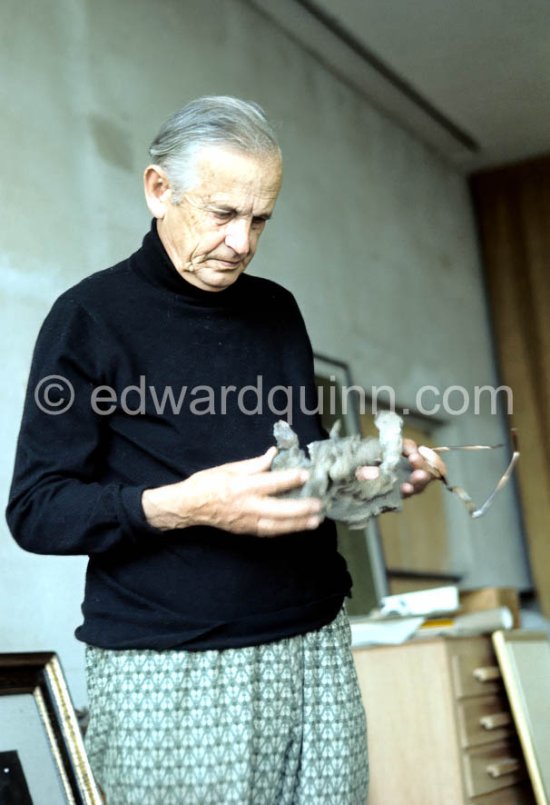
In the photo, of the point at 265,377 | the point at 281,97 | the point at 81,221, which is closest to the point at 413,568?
the point at 281,97

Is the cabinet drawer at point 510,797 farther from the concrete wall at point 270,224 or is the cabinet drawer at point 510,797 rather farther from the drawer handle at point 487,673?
the concrete wall at point 270,224

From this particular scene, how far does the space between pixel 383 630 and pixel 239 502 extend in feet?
7.36

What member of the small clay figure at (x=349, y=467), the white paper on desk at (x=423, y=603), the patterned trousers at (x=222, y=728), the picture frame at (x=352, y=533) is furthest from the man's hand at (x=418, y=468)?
the picture frame at (x=352, y=533)

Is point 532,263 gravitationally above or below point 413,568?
above

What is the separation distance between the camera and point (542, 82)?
539 cm

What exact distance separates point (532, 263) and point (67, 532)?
534 centimetres

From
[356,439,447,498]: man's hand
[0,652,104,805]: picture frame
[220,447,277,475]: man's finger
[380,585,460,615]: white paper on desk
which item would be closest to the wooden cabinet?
[380,585,460,615]: white paper on desk

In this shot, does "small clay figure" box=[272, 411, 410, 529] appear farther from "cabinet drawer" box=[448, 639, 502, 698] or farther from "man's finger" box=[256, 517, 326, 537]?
"cabinet drawer" box=[448, 639, 502, 698]

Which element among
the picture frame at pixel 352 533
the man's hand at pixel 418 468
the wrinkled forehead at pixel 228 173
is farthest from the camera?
the picture frame at pixel 352 533

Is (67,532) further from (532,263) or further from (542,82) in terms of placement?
(532,263)

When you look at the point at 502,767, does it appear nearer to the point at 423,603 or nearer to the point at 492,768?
the point at 492,768

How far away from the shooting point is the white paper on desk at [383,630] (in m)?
3.25

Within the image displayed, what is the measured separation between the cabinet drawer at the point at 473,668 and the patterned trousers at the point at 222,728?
191 cm

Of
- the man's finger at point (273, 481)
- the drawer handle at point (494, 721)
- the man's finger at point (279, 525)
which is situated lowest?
the drawer handle at point (494, 721)
